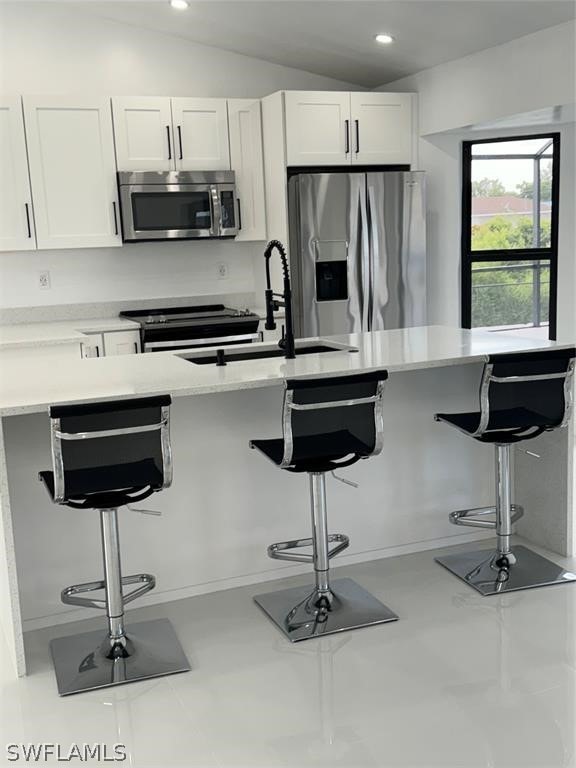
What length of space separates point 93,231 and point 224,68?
1536 mm

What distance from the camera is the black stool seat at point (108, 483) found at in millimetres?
2674

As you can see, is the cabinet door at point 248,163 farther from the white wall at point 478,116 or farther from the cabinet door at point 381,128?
the white wall at point 478,116

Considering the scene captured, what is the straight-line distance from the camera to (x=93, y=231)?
17.5 feet

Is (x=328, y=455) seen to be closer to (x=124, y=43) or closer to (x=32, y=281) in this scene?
(x=32, y=281)

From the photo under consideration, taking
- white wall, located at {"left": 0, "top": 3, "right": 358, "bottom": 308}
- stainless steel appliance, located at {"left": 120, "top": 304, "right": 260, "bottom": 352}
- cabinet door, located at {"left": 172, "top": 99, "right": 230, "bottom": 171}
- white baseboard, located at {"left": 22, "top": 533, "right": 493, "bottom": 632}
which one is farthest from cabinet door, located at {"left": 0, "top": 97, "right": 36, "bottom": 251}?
white baseboard, located at {"left": 22, "top": 533, "right": 493, "bottom": 632}

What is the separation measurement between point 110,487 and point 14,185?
120 inches

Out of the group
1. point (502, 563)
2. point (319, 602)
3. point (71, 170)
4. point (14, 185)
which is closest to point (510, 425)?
point (502, 563)

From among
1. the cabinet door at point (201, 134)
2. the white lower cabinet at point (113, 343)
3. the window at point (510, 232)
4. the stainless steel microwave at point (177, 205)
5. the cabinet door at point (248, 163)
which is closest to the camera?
the white lower cabinet at point (113, 343)

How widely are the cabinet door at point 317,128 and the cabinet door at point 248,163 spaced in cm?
35

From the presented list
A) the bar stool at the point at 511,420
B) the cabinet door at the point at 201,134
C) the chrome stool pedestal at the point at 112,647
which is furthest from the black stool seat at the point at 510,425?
the cabinet door at the point at 201,134

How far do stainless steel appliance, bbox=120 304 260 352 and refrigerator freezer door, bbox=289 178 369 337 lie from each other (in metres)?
0.35

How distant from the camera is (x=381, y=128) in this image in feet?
18.3

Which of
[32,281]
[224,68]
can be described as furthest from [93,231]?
[224,68]

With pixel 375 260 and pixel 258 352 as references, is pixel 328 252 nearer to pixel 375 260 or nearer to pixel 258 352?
pixel 375 260
